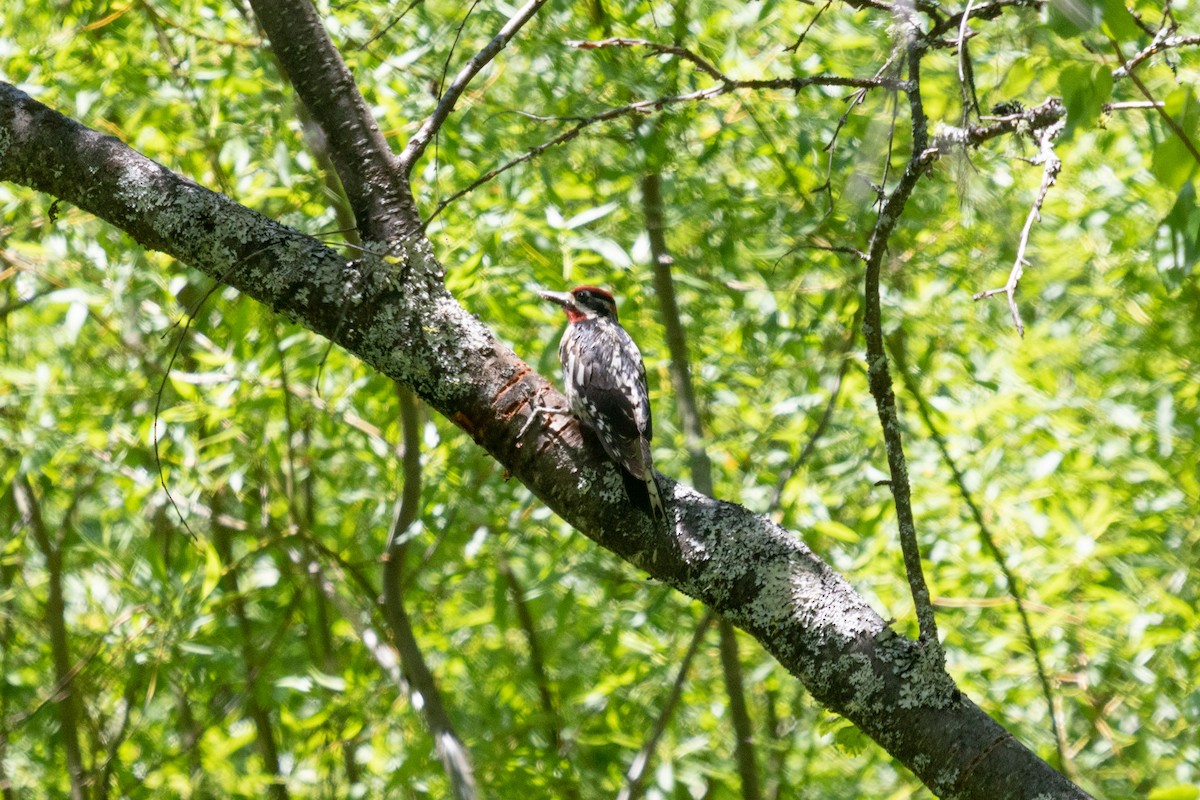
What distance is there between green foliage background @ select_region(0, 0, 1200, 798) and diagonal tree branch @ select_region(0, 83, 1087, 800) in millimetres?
1446

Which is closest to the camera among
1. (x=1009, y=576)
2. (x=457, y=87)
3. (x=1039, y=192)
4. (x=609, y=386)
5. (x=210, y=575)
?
(x=1039, y=192)

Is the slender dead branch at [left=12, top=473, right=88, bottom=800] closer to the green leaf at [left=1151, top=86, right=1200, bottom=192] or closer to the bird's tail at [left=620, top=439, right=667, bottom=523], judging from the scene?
the bird's tail at [left=620, top=439, right=667, bottom=523]

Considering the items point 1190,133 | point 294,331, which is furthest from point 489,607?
point 1190,133

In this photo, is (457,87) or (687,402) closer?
(457,87)

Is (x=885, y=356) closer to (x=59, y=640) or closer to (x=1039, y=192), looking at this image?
(x=1039, y=192)

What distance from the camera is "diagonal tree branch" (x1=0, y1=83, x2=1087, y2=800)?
6.35 ft

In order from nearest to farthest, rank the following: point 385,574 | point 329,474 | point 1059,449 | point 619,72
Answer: point 619,72, point 385,574, point 1059,449, point 329,474

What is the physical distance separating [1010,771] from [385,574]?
8.81ft

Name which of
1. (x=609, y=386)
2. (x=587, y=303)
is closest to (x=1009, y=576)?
(x=609, y=386)

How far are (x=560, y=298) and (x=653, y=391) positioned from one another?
1282mm

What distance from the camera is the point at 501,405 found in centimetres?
219

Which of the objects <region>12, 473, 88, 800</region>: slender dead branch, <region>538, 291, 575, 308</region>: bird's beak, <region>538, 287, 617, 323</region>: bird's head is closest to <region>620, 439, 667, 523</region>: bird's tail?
<region>538, 291, 575, 308</region>: bird's beak

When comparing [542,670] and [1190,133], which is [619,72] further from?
[542,670]

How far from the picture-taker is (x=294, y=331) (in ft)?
13.7
